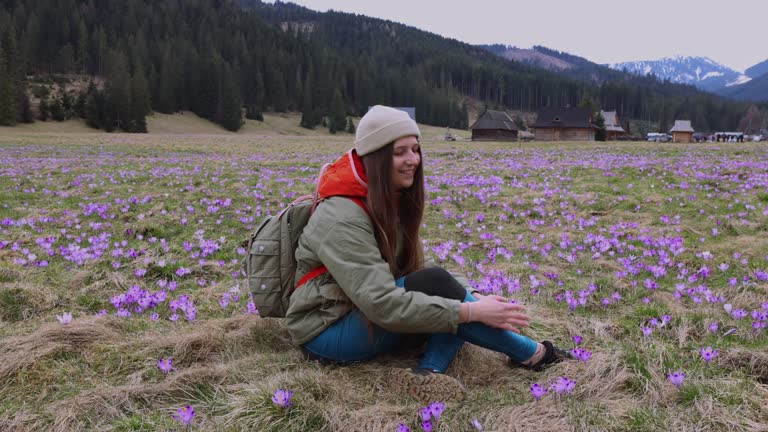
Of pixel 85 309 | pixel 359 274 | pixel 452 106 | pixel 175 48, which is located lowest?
pixel 85 309

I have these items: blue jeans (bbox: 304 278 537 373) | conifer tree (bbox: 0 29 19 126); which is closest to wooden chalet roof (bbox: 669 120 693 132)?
blue jeans (bbox: 304 278 537 373)

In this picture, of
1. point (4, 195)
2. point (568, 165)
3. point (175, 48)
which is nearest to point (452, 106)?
point (175, 48)

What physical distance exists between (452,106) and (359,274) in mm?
131387

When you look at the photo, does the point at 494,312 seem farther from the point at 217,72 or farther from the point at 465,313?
the point at 217,72

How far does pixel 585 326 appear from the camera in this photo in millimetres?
4559

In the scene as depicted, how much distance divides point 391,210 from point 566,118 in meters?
75.6

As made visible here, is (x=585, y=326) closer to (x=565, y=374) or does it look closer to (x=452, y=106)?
(x=565, y=374)

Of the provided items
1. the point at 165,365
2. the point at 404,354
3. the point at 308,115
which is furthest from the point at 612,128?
the point at 165,365

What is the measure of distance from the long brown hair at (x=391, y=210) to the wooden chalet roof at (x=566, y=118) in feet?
240

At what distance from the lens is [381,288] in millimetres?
3104

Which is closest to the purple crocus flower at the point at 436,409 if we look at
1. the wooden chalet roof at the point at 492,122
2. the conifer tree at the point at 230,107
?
the wooden chalet roof at the point at 492,122

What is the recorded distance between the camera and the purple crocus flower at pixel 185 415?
9.29ft

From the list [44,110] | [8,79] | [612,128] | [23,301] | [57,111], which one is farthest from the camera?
[612,128]

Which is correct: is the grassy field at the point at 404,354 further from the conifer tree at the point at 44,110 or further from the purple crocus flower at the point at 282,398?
the conifer tree at the point at 44,110
